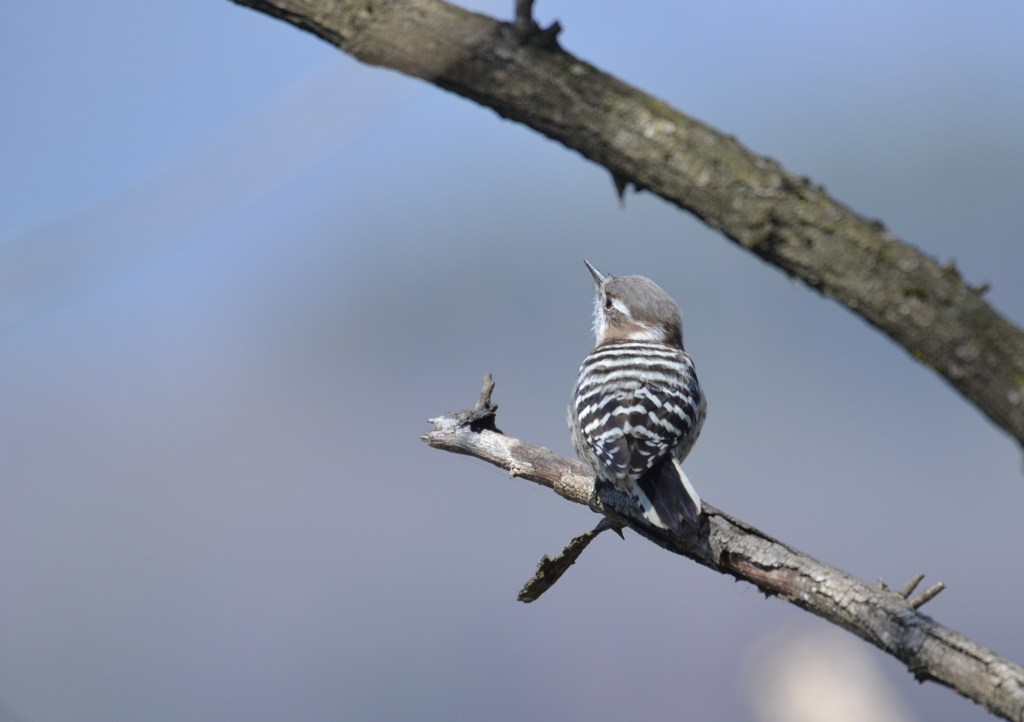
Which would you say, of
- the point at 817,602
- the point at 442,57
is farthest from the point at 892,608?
the point at 442,57

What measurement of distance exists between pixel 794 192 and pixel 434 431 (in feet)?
6.30

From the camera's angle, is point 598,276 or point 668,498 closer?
point 668,498

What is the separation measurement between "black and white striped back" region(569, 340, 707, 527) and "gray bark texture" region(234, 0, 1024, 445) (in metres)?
1.15

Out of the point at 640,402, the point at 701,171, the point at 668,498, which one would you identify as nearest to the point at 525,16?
the point at 701,171

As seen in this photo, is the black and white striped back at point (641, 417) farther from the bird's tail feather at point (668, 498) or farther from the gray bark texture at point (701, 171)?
the gray bark texture at point (701, 171)

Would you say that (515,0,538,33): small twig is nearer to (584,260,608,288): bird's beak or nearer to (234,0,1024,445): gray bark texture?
(234,0,1024,445): gray bark texture

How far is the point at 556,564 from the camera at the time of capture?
2.52 metres

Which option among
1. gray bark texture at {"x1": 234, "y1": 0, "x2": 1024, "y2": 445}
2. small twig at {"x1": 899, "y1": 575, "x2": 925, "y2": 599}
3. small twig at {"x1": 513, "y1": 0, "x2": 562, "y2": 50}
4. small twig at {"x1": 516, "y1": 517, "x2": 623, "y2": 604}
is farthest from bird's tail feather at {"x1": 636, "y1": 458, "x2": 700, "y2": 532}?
small twig at {"x1": 513, "y1": 0, "x2": 562, "y2": 50}

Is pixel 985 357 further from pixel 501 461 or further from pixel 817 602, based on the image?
pixel 501 461

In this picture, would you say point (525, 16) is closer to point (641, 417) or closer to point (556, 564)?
point (641, 417)

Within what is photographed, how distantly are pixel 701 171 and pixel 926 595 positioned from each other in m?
1.24

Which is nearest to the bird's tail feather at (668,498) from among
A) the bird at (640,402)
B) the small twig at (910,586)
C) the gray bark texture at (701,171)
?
the bird at (640,402)

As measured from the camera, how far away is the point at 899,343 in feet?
3.93

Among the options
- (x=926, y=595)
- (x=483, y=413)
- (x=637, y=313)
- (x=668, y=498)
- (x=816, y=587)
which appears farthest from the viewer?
(x=637, y=313)
